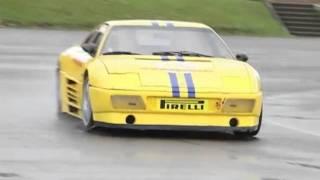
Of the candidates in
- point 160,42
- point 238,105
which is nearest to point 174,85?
point 238,105

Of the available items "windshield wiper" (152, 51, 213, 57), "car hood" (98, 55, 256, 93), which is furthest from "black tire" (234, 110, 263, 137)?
"windshield wiper" (152, 51, 213, 57)

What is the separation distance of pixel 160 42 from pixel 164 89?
53.1 inches

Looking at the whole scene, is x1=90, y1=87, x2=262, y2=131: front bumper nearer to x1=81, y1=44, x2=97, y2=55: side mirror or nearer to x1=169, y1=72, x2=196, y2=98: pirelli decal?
x1=169, y1=72, x2=196, y2=98: pirelli decal

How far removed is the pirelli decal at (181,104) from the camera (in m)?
11.0

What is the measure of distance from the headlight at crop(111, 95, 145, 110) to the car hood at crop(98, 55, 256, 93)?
0.15m

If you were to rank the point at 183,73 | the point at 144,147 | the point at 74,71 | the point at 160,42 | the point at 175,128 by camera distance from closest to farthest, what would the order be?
the point at 144,147
the point at 175,128
the point at 183,73
the point at 160,42
the point at 74,71

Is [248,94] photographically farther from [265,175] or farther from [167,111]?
[265,175]

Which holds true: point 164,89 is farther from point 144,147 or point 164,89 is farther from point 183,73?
point 144,147

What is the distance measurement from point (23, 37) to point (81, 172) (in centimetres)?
2565

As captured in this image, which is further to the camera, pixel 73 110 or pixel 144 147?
pixel 73 110

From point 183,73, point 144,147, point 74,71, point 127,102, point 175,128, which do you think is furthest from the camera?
point 74,71

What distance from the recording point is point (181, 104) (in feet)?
36.2

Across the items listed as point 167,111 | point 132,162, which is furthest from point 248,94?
point 132,162

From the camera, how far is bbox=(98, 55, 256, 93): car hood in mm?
11117
